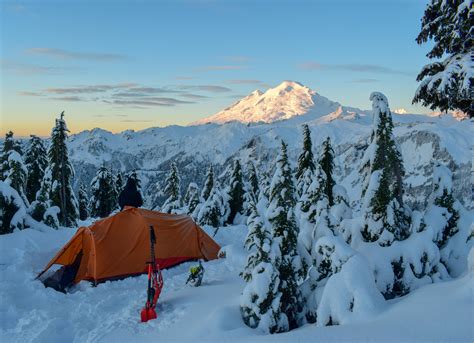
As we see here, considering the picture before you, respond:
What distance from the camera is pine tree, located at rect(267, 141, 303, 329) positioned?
10.8 metres

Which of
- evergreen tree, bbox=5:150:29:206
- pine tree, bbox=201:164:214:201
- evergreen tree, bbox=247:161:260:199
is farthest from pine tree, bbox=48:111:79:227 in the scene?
evergreen tree, bbox=247:161:260:199

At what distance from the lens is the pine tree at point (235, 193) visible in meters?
40.1

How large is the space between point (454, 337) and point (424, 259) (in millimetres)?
4443

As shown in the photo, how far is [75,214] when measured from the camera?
3847 centimetres

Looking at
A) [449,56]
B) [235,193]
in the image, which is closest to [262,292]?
[449,56]

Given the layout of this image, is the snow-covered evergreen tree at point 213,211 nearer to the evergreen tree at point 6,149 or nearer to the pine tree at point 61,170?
the pine tree at point 61,170

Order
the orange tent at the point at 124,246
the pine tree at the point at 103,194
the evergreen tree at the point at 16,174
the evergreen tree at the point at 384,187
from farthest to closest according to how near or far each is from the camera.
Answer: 1. the pine tree at the point at 103,194
2. the evergreen tree at the point at 16,174
3. the orange tent at the point at 124,246
4. the evergreen tree at the point at 384,187

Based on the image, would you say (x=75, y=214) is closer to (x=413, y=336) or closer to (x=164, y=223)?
(x=164, y=223)

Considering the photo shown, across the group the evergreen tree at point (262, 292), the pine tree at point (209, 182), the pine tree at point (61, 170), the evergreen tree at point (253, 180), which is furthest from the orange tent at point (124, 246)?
the evergreen tree at point (253, 180)

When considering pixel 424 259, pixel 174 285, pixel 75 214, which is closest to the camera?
pixel 424 259

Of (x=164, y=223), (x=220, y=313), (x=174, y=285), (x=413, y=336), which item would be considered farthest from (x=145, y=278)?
(x=413, y=336)

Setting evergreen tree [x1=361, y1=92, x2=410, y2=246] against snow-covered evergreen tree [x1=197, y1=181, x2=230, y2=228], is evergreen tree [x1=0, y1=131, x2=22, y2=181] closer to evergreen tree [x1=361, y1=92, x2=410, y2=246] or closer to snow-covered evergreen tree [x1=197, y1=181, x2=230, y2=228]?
snow-covered evergreen tree [x1=197, y1=181, x2=230, y2=228]

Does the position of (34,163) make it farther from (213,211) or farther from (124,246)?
(124,246)

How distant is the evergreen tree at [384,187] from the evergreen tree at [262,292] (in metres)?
3.40
